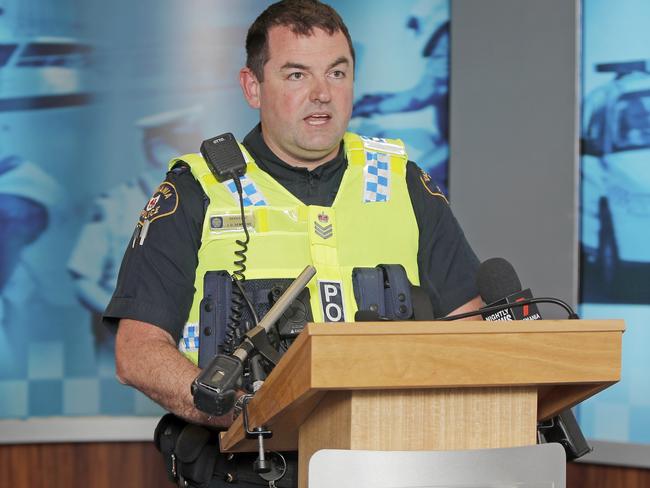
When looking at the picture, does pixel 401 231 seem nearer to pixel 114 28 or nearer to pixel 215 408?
pixel 215 408

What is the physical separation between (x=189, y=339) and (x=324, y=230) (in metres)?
0.39

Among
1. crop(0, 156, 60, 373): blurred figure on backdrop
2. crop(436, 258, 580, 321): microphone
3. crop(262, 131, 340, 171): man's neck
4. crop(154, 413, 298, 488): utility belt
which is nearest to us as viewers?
crop(436, 258, 580, 321): microphone

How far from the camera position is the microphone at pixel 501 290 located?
1.88 m

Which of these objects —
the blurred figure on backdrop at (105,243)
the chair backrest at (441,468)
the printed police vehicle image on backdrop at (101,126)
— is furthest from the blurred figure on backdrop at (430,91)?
the chair backrest at (441,468)

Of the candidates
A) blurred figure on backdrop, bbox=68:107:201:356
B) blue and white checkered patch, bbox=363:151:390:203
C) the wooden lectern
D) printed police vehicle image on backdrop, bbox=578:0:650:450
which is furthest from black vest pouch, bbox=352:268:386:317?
blurred figure on backdrop, bbox=68:107:201:356

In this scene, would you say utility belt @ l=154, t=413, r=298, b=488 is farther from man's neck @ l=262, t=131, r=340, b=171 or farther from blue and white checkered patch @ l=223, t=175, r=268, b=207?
man's neck @ l=262, t=131, r=340, b=171

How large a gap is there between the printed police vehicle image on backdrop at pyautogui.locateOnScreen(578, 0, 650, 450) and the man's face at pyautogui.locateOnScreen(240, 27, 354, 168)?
4.47ft

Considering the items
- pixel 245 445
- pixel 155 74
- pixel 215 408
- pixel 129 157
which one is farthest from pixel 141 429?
pixel 215 408

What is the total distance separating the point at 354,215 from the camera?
8.09 ft

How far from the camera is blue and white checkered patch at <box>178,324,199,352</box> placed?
7.64ft

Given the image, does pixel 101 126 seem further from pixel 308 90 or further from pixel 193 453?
pixel 193 453

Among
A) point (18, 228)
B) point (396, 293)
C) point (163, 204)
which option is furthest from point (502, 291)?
point (18, 228)

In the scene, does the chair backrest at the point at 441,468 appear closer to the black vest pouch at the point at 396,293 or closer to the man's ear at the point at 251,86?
the black vest pouch at the point at 396,293

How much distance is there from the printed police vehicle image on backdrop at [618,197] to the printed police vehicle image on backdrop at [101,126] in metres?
0.54
